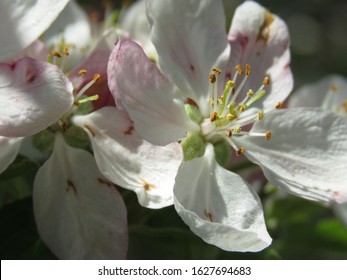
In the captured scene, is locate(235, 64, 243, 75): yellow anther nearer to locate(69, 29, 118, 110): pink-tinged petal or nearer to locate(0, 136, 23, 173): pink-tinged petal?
locate(69, 29, 118, 110): pink-tinged petal

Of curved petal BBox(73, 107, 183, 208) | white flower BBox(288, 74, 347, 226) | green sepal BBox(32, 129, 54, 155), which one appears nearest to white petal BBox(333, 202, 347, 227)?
white flower BBox(288, 74, 347, 226)

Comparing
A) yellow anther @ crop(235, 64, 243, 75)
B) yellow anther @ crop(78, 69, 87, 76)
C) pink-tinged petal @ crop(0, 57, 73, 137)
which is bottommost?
yellow anther @ crop(235, 64, 243, 75)

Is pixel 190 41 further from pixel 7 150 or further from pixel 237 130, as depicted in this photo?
pixel 7 150

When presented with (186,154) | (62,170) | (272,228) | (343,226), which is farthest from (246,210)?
(343,226)

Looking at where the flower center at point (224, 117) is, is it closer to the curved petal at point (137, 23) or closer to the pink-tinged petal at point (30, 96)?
the pink-tinged petal at point (30, 96)

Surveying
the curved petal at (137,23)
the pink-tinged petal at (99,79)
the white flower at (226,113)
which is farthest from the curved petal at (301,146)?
the curved petal at (137,23)

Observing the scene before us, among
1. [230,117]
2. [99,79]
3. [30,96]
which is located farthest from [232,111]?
[30,96]
